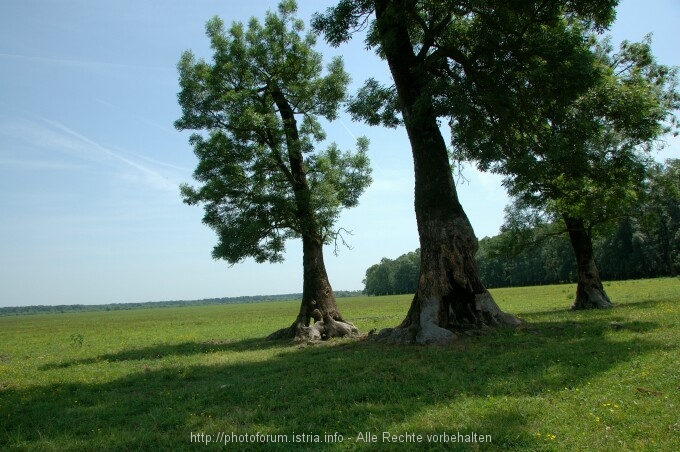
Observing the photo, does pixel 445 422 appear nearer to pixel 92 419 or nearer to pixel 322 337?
pixel 92 419

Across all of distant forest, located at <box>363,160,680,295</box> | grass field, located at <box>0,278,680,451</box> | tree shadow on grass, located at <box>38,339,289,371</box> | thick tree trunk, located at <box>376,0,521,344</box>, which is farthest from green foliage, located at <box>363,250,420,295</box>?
grass field, located at <box>0,278,680,451</box>

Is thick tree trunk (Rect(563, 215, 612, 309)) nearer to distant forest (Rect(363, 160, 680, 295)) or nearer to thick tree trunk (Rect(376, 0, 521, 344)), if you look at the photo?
distant forest (Rect(363, 160, 680, 295))

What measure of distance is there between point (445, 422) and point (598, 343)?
7021mm

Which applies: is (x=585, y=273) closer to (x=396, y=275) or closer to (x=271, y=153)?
(x=271, y=153)

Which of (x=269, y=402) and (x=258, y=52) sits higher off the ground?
(x=258, y=52)

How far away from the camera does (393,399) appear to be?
25.9ft

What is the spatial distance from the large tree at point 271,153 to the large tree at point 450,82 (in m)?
5.97

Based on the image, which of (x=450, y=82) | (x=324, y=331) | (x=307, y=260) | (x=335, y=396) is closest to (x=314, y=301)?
(x=307, y=260)

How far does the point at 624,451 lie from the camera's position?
16.9 ft

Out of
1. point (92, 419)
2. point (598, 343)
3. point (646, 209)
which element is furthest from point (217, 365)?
point (646, 209)

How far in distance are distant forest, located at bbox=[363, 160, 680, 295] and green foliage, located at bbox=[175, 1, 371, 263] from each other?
Answer: 1124cm

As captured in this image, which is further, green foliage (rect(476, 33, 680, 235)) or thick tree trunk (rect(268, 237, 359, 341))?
thick tree trunk (rect(268, 237, 359, 341))

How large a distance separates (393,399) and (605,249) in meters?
92.5

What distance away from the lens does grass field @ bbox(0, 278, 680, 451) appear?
6062 mm
